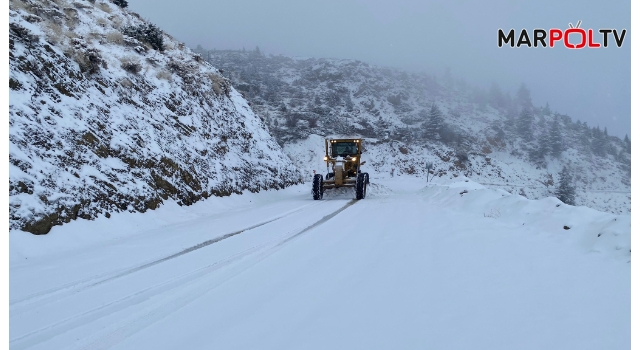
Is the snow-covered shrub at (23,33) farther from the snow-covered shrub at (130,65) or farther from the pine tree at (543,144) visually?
the pine tree at (543,144)

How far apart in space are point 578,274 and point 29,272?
7489mm

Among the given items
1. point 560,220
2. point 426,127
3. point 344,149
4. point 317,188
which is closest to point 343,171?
point 344,149

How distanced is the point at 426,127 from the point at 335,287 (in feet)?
166

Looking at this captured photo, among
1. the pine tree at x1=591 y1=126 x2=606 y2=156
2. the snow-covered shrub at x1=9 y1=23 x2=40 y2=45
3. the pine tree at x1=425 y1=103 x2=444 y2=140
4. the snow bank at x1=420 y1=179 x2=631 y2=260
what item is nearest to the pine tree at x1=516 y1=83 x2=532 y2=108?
the pine tree at x1=591 y1=126 x2=606 y2=156

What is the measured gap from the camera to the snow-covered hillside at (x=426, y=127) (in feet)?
140

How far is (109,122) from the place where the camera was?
1028cm

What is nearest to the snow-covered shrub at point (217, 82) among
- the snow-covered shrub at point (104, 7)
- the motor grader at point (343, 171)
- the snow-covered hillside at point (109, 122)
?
the snow-covered hillside at point (109, 122)

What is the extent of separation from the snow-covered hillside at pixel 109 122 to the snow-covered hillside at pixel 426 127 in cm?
2448

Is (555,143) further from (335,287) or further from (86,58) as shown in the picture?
(335,287)

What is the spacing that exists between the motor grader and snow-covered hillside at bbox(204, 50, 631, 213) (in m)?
20.5

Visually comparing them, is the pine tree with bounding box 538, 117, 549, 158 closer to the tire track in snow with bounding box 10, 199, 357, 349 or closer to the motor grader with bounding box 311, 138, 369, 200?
the motor grader with bounding box 311, 138, 369, 200

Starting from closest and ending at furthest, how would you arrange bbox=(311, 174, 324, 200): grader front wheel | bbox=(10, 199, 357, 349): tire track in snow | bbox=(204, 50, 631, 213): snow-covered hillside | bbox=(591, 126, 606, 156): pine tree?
bbox=(10, 199, 357, 349): tire track in snow
bbox=(311, 174, 324, 200): grader front wheel
bbox=(204, 50, 631, 213): snow-covered hillside
bbox=(591, 126, 606, 156): pine tree

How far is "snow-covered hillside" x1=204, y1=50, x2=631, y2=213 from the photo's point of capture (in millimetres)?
42656

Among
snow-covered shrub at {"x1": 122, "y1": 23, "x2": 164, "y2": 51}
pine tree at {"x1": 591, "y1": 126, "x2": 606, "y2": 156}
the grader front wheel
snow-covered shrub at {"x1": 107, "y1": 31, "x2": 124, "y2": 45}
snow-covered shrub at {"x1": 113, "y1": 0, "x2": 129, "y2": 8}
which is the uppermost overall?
snow-covered shrub at {"x1": 113, "y1": 0, "x2": 129, "y2": 8}
